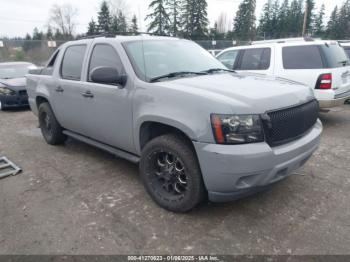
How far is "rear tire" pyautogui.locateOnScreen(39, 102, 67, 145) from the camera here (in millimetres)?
4914

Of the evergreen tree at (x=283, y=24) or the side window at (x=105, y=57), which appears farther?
the evergreen tree at (x=283, y=24)

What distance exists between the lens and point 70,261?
2.30 m

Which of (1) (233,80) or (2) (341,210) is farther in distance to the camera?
(1) (233,80)

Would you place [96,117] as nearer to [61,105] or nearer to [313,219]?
[61,105]

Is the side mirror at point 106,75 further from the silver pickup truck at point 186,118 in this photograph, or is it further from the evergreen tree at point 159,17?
the evergreen tree at point 159,17

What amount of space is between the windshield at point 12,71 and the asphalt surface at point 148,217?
6.37m

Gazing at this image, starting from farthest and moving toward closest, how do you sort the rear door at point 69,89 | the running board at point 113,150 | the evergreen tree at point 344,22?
the evergreen tree at point 344,22 → the rear door at point 69,89 → the running board at point 113,150

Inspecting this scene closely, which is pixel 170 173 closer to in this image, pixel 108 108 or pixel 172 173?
pixel 172 173

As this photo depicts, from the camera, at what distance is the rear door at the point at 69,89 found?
159 inches

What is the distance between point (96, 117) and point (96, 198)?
1090 mm

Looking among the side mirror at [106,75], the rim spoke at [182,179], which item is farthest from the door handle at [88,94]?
the rim spoke at [182,179]

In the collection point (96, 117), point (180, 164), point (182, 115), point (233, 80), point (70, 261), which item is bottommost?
point (70, 261)

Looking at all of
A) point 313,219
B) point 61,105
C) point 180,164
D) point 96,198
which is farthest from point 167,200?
point 61,105

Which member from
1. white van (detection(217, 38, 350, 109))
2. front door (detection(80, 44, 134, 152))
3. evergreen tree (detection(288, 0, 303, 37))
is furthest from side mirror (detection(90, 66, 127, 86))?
evergreen tree (detection(288, 0, 303, 37))
